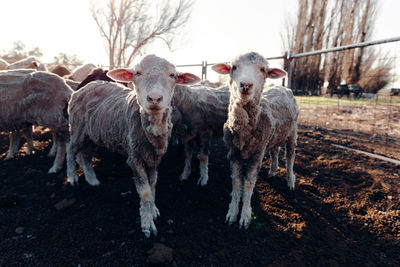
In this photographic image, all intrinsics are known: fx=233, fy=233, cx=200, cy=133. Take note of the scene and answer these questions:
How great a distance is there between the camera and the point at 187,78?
2.71 metres

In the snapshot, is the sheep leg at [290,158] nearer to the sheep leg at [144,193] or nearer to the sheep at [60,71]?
the sheep leg at [144,193]

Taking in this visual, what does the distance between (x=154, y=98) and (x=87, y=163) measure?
2.36 meters

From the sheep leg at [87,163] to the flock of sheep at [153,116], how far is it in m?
0.02

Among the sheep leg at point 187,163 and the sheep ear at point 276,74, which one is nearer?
the sheep ear at point 276,74

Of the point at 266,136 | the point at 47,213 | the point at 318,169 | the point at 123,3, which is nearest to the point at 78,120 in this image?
the point at 47,213

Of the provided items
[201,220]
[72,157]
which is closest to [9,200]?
[72,157]

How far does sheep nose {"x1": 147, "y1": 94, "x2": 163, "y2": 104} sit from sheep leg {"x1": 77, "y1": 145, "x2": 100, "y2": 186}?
217 centimetres

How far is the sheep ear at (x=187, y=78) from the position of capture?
8.76ft

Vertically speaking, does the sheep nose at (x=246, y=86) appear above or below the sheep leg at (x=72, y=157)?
above

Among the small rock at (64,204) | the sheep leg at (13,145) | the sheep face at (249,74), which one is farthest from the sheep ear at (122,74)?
the sheep leg at (13,145)

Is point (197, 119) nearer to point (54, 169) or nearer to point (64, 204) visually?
point (64, 204)

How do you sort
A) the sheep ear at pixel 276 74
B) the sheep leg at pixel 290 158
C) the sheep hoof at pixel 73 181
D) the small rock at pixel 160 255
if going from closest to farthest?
the small rock at pixel 160 255 → the sheep ear at pixel 276 74 → the sheep hoof at pixel 73 181 → the sheep leg at pixel 290 158

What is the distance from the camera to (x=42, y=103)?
420cm

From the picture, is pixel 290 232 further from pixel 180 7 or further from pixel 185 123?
pixel 180 7
